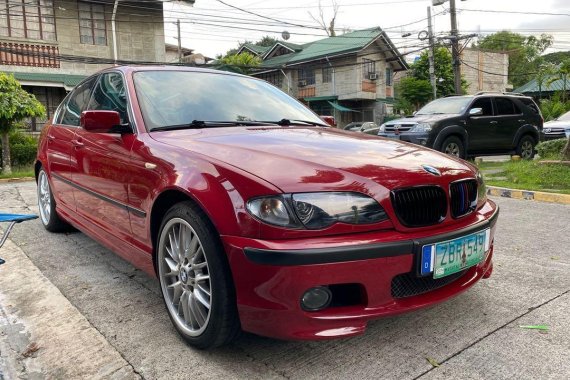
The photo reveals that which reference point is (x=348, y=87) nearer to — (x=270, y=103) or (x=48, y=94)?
(x=48, y=94)

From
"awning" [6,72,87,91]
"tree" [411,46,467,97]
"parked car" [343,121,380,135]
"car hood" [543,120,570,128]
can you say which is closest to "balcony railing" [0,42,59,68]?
"awning" [6,72,87,91]

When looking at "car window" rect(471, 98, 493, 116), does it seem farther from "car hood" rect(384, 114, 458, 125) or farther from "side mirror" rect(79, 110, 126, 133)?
"side mirror" rect(79, 110, 126, 133)

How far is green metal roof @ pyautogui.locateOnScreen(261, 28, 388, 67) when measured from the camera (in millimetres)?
30922

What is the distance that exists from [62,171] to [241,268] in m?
2.77

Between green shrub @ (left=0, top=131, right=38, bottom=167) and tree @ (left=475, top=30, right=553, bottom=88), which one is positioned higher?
tree @ (left=475, top=30, right=553, bottom=88)

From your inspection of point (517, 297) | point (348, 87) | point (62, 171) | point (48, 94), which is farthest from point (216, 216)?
point (348, 87)

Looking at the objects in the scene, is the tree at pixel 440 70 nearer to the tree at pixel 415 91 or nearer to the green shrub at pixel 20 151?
the tree at pixel 415 91

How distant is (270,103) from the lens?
354 centimetres

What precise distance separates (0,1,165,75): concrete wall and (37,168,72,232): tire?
15140 millimetres

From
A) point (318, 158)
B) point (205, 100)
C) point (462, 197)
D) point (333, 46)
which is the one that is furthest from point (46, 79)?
point (333, 46)

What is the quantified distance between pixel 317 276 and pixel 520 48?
2665 inches

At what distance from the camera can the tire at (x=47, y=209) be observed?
4.69 m

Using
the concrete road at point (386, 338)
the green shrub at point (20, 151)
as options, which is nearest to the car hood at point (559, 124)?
the concrete road at point (386, 338)

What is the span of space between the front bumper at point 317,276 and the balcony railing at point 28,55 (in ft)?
61.0
